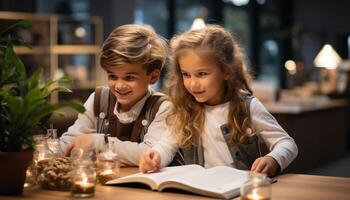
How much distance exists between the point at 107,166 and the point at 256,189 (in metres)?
0.51

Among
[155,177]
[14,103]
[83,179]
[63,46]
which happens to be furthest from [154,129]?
[63,46]

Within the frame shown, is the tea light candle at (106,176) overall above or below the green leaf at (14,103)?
below

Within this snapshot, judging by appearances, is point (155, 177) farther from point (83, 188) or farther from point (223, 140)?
point (223, 140)

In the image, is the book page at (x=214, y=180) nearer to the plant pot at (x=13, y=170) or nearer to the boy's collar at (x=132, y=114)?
the plant pot at (x=13, y=170)

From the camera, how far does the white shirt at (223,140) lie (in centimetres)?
184

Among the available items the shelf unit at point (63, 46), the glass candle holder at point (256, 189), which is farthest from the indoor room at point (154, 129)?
the shelf unit at point (63, 46)

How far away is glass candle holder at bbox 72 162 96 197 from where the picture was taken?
1447mm

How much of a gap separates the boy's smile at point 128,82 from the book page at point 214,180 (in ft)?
1.71

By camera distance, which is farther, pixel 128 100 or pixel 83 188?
pixel 128 100

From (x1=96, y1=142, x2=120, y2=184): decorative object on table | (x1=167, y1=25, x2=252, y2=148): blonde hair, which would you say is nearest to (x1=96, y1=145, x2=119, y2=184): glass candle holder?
(x1=96, y1=142, x2=120, y2=184): decorative object on table

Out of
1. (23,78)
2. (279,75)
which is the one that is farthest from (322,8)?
(23,78)

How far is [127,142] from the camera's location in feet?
6.45

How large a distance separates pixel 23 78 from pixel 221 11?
329 inches

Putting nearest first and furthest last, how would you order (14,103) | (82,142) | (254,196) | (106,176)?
(254,196) < (14,103) < (106,176) < (82,142)
